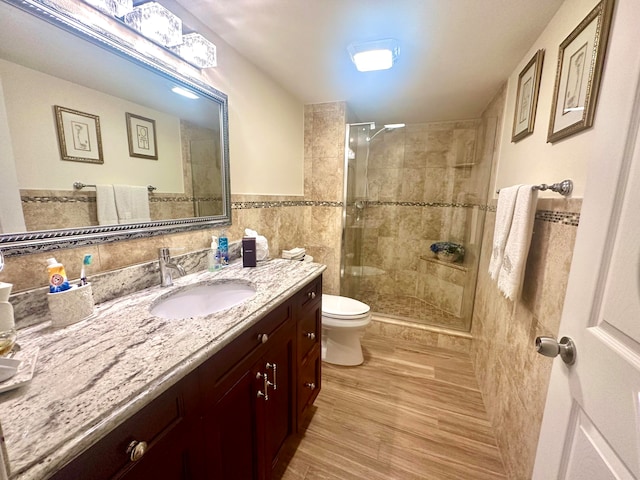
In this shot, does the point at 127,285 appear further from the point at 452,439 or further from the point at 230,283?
the point at 452,439

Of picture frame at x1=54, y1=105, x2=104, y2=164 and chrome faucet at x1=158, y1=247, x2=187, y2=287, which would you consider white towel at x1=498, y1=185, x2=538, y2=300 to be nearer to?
chrome faucet at x1=158, y1=247, x2=187, y2=287

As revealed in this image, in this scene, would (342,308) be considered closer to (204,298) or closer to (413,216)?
(204,298)

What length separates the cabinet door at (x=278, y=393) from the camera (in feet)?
3.41

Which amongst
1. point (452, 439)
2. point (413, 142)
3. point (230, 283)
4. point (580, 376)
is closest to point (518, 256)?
point (580, 376)

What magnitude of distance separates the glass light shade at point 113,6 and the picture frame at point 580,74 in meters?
1.61

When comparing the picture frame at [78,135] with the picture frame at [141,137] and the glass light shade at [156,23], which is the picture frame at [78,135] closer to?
the picture frame at [141,137]

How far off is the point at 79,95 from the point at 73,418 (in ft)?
3.24

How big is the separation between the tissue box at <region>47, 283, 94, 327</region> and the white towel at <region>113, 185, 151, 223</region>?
0.32m

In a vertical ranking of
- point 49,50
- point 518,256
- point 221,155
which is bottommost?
point 518,256

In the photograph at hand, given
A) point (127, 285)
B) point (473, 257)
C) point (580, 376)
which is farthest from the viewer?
point (473, 257)

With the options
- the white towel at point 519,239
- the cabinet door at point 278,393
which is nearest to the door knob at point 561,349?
the white towel at point 519,239

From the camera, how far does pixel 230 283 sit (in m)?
1.26

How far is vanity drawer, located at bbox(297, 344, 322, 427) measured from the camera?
1.35 metres

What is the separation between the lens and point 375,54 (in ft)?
4.82
